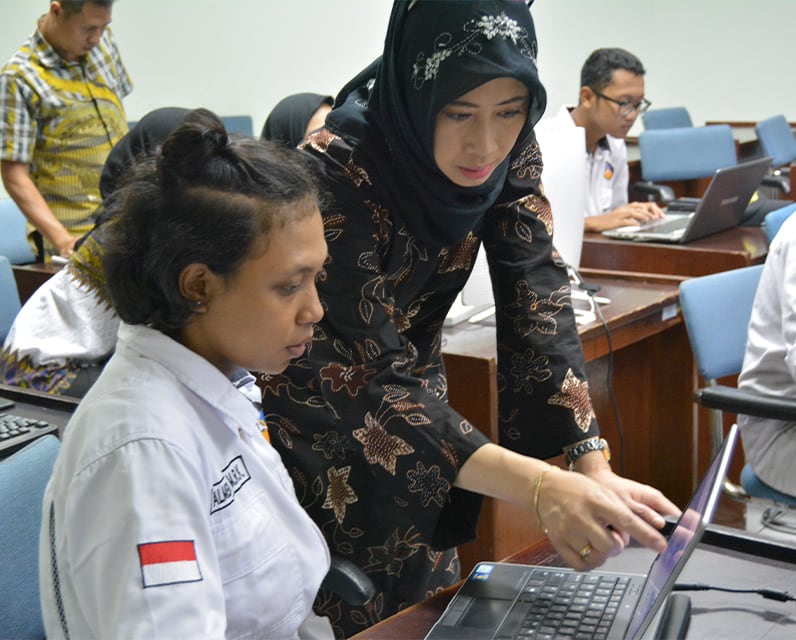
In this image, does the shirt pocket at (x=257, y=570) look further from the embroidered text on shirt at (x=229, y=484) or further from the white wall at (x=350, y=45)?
the white wall at (x=350, y=45)

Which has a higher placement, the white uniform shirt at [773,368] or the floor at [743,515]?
the white uniform shirt at [773,368]

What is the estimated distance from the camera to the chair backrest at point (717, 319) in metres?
2.00

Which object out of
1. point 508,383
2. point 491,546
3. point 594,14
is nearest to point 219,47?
point 594,14

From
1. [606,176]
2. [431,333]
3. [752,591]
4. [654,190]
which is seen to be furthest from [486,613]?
[654,190]

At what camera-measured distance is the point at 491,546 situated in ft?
6.31

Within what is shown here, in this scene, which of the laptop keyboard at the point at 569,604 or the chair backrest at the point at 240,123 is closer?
the laptop keyboard at the point at 569,604

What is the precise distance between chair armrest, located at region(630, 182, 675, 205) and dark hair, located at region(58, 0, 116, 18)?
285cm

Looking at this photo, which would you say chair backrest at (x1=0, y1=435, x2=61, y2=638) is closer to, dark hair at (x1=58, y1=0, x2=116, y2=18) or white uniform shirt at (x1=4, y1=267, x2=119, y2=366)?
white uniform shirt at (x1=4, y1=267, x2=119, y2=366)

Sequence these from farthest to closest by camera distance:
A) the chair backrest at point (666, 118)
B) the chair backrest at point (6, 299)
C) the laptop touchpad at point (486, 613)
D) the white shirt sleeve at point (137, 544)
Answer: the chair backrest at point (666, 118) < the chair backrest at point (6, 299) < the laptop touchpad at point (486, 613) < the white shirt sleeve at point (137, 544)

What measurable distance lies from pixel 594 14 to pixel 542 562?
6.78 m

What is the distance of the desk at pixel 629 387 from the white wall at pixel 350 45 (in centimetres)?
408

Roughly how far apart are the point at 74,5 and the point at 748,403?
2182 mm

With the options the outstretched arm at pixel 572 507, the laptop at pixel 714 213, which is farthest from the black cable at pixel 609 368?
the outstretched arm at pixel 572 507

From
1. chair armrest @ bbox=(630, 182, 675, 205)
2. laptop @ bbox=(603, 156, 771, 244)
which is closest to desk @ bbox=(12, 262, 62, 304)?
laptop @ bbox=(603, 156, 771, 244)
